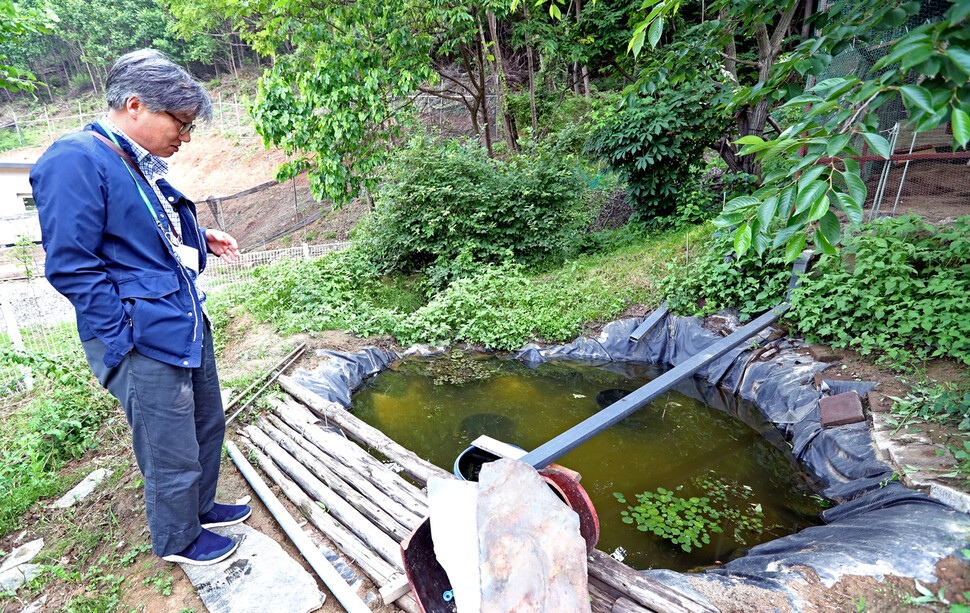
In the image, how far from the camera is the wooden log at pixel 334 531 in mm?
2051

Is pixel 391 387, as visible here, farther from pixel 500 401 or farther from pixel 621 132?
pixel 621 132

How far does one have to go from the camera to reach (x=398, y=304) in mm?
6918

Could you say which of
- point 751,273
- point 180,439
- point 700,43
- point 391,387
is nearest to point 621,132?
point 751,273

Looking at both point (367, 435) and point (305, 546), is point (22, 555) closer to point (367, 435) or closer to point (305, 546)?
point (305, 546)

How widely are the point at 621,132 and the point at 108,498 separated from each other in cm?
719

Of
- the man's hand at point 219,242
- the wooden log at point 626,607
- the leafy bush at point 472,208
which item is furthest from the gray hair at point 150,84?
the leafy bush at point 472,208

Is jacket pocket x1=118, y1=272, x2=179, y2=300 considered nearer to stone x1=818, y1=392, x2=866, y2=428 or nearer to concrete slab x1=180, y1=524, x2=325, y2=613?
concrete slab x1=180, y1=524, x2=325, y2=613

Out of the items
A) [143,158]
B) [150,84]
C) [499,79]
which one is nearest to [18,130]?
[499,79]

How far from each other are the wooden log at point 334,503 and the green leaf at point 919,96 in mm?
2408

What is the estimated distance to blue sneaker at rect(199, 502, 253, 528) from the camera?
7.32ft

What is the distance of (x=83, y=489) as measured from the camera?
263 cm

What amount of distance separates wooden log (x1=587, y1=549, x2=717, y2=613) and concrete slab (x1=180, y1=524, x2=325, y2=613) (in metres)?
1.20

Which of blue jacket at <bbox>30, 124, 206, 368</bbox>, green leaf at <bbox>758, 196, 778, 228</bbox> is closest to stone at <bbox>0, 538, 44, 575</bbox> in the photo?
blue jacket at <bbox>30, 124, 206, 368</bbox>

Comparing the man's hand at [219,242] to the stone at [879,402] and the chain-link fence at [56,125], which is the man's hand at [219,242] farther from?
the chain-link fence at [56,125]
